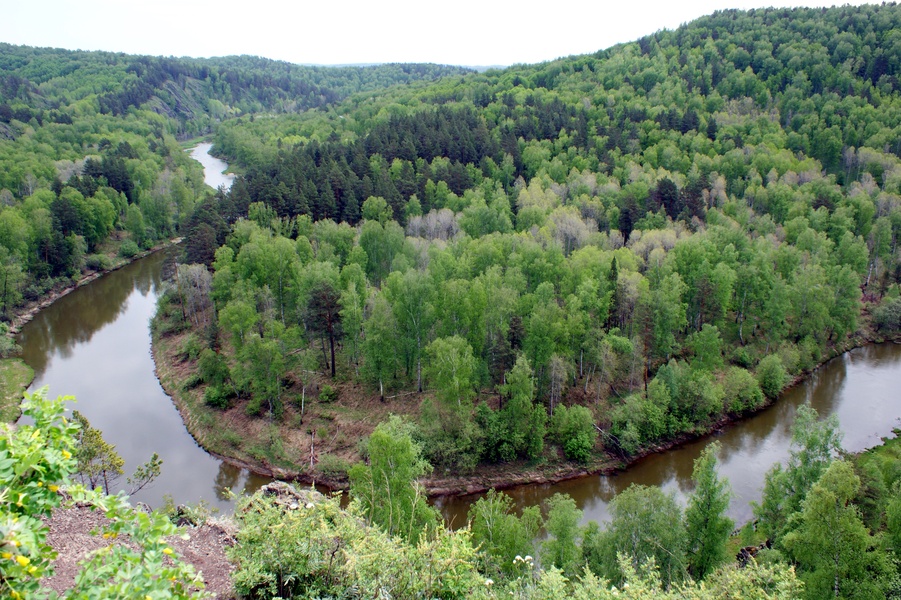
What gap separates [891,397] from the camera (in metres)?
41.6

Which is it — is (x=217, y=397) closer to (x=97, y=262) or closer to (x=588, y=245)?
(x=588, y=245)

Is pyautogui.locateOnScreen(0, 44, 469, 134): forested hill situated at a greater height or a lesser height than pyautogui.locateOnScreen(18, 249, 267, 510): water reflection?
greater

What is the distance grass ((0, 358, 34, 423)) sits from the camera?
37.3m

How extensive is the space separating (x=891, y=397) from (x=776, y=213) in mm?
28050

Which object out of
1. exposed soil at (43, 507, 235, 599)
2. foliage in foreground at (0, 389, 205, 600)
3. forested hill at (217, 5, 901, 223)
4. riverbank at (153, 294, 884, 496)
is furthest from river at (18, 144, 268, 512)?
forested hill at (217, 5, 901, 223)

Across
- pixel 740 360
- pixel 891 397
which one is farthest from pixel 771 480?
pixel 891 397

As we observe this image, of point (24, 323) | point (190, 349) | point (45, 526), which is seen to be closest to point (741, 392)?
point (190, 349)

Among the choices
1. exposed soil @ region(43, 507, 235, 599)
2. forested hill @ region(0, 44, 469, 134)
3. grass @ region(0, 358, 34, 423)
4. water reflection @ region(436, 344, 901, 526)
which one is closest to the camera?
exposed soil @ region(43, 507, 235, 599)

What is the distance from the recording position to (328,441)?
34.5 metres

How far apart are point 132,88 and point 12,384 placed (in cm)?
12480

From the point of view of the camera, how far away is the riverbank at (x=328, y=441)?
32.4 metres

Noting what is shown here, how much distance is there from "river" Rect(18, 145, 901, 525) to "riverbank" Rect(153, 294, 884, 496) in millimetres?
619

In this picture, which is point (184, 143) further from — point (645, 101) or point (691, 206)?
point (691, 206)

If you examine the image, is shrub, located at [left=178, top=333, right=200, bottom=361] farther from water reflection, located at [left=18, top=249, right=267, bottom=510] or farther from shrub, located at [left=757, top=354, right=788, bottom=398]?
shrub, located at [left=757, top=354, right=788, bottom=398]
